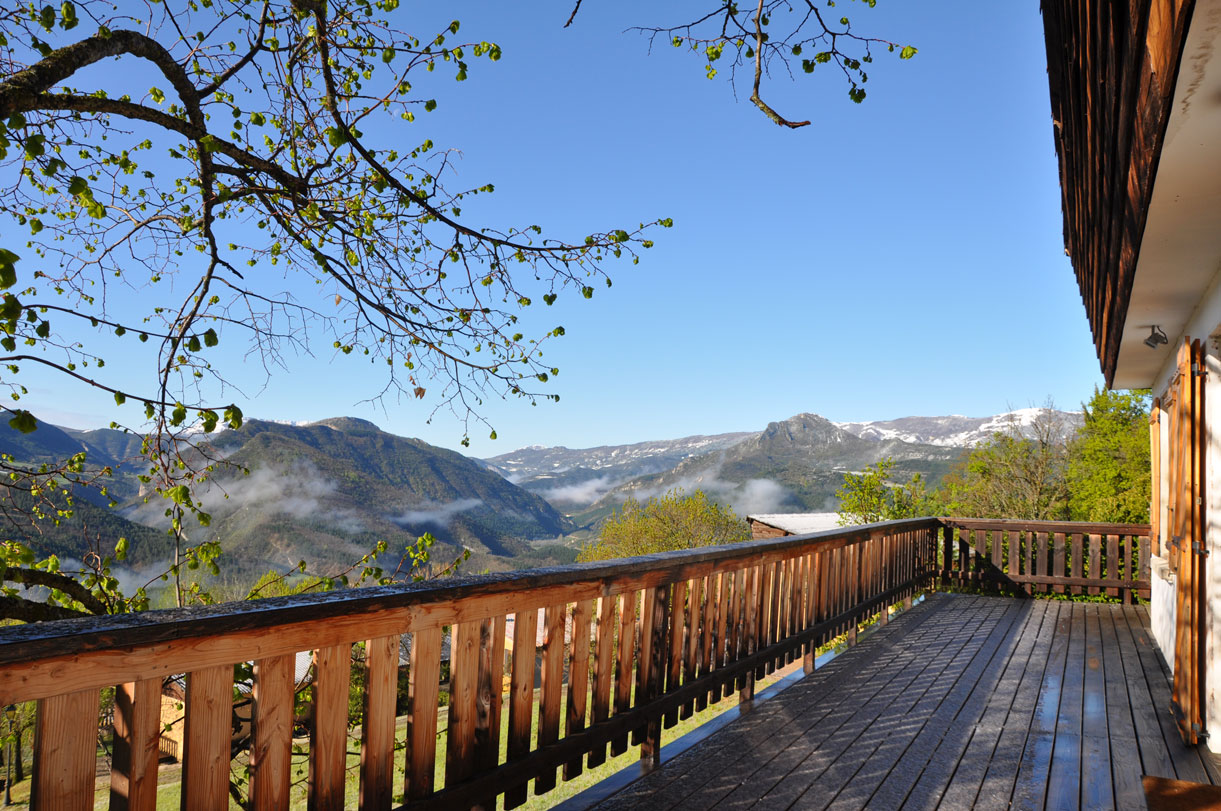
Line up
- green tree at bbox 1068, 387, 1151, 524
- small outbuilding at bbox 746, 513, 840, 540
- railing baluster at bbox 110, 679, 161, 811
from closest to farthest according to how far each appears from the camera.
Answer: railing baluster at bbox 110, 679, 161, 811 → green tree at bbox 1068, 387, 1151, 524 → small outbuilding at bbox 746, 513, 840, 540

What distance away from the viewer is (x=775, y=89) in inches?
128

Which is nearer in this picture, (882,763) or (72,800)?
(72,800)

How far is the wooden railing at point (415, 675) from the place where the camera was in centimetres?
122

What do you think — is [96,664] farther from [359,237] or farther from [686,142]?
[686,142]

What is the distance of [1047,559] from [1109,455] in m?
20.7

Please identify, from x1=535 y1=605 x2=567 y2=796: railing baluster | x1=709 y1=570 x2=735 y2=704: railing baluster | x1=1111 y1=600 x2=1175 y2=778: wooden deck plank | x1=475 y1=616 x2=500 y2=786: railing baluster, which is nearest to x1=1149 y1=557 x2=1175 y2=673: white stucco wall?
x1=1111 y1=600 x2=1175 y2=778: wooden deck plank

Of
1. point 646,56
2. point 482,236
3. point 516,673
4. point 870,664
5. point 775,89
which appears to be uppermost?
point 646,56

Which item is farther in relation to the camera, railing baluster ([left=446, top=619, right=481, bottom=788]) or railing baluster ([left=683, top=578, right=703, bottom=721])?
railing baluster ([left=683, top=578, right=703, bottom=721])

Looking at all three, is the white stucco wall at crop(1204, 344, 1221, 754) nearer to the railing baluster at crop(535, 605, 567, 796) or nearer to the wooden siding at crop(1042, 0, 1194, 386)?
the wooden siding at crop(1042, 0, 1194, 386)

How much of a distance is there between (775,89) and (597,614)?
2.35 metres

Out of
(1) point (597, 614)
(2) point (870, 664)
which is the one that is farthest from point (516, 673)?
(2) point (870, 664)

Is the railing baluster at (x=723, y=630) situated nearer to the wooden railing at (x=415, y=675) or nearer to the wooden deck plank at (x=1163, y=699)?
the wooden railing at (x=415, y=675)

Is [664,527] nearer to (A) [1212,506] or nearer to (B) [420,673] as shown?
(A) [1212,506]

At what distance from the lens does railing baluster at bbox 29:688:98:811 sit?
1.17 meters
